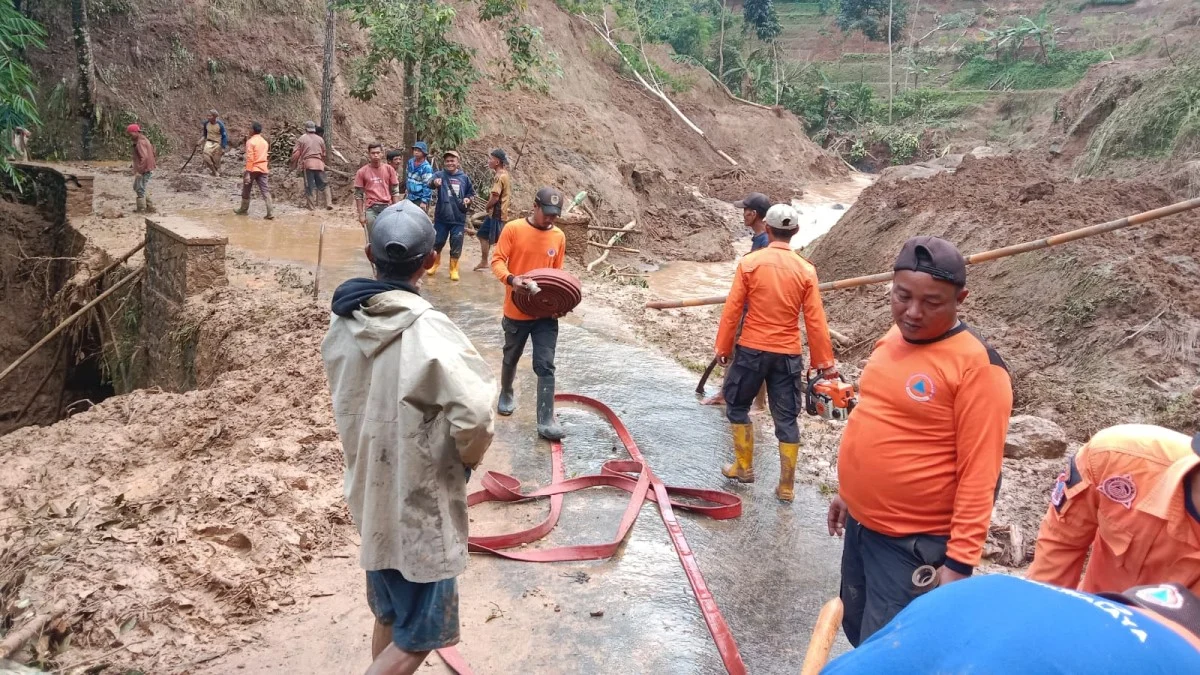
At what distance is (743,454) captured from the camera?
17.5ft

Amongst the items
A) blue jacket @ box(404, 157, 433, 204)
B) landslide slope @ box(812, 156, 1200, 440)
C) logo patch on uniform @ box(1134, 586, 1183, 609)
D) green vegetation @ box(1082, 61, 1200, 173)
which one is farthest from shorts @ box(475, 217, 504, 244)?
green vegetation @ box(1082, 61, 1200, 173)

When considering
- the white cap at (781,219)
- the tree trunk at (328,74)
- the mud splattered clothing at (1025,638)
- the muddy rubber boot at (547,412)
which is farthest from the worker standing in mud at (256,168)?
the mud splattered clothing at (1025,638)

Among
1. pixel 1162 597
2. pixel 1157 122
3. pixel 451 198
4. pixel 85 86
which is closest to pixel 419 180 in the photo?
pixel 451 198

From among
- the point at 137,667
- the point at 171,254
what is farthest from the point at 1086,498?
the point at 171,254

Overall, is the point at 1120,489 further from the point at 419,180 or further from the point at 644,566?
the point at 419,180

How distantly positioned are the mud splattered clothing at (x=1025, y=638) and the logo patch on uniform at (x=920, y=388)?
5.46 feet

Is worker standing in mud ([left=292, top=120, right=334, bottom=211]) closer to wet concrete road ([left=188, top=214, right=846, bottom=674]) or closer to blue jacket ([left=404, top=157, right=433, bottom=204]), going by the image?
blue jacket ([left=404, top=157, right=433, bottom=204])

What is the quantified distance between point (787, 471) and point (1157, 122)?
552 inches

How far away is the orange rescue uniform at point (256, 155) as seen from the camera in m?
13.2

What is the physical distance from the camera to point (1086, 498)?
2.04m

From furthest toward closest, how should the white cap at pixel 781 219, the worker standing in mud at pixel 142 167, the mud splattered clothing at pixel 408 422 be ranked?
1. the worker standing in mud at pixel 142 167
2. the white cap at pixel 781 219
3. the mud splattered clothing at pixel 408 422

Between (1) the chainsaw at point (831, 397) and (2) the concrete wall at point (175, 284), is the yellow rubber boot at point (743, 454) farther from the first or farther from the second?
(2) the concrete wall at point (175, 284)

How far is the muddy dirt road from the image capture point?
3.47 metres

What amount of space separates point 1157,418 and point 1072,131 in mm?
14889
